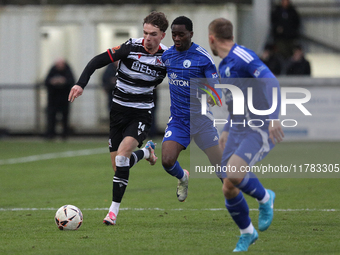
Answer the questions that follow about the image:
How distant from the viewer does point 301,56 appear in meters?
17.8

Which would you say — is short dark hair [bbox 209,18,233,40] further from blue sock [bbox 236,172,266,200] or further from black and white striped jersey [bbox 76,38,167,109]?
black and white striped jersey [bbox 76,38,167,109]

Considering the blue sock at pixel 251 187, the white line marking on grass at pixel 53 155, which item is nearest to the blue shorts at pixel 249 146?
the blue sock at pixel 251 187

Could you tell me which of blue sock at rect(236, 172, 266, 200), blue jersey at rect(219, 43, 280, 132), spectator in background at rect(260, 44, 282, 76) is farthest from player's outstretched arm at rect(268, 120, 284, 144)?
spectator in background at rect(260, 44, 282, 76)

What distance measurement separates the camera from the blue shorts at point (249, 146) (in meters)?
5.66

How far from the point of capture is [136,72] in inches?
300

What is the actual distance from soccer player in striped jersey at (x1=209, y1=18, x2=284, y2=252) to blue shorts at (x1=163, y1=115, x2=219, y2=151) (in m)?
1.57

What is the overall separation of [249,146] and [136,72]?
93.4 inches

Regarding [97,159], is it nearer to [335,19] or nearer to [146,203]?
[146,203]

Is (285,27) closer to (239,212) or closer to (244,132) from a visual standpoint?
(244,132)

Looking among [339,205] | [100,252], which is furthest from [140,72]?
[339,205]

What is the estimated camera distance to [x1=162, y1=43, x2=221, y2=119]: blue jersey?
24.4ft

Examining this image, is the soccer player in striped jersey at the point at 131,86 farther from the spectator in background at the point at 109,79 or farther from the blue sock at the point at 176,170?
the spectator in background at the point at 109,79

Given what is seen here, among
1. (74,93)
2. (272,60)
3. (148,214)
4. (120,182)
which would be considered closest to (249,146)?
(120,182)

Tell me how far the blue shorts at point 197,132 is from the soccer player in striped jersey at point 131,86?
346mm
